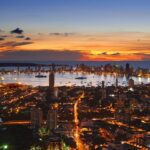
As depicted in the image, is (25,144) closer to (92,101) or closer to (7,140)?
(7,140)

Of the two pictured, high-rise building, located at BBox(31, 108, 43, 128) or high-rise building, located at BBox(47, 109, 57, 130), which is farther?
high-rise building, located at BBox(47, 109, 57, 130)

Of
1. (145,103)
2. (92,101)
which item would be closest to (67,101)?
(92,101)

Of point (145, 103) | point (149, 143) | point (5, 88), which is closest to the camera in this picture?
point (149, 143)

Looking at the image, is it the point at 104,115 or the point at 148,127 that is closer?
the point at 148,127

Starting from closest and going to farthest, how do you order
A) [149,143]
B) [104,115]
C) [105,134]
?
[149,143] < [105,134] < [104,115]

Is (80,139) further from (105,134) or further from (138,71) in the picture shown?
(138,71)

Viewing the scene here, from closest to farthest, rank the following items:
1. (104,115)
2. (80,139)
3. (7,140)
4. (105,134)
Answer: (7,140), (80,139), (105,134), (104,115)

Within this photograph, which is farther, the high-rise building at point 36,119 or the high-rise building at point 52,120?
the high-rise building at point 52,120

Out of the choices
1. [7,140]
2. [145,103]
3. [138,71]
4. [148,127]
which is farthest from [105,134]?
[138,71]

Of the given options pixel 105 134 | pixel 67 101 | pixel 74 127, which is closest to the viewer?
pixel 105 134
